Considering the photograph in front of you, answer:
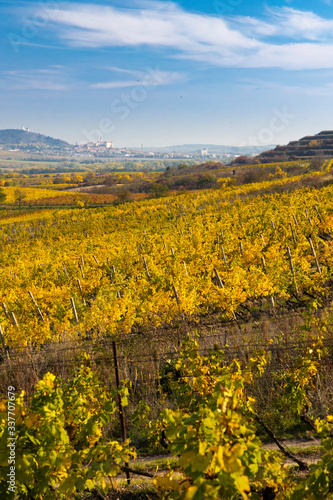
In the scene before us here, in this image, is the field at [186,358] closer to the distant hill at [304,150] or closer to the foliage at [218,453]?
the foliage at [218,453]

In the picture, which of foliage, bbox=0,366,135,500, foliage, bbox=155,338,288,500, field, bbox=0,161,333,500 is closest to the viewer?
foliage, bbox=155,338,288,500

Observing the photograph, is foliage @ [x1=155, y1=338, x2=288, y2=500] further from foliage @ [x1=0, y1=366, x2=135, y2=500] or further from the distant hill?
the distant hill

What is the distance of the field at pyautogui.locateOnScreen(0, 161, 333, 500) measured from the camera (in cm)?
241

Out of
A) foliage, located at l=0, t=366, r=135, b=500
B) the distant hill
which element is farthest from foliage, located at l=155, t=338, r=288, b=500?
the distant hill

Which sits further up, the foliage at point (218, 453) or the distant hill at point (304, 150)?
the distant hill at point (304, 150)

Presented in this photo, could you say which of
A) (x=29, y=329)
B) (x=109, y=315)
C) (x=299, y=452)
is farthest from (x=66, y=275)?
(x=299, y=452)

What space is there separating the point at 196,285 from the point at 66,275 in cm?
698

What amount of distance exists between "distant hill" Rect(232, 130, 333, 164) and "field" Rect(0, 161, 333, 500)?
242 feet

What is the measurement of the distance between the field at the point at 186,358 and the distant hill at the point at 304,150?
73887 millimetres

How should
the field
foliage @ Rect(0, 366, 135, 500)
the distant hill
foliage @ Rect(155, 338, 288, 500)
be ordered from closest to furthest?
foliage @ Rect(155, 338, 288, 500)
the field
foliage @ Rect(0, 366, 135, 500)
the distant hill

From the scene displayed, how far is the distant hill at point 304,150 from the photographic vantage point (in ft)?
273

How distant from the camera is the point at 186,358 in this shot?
5762 millimetres

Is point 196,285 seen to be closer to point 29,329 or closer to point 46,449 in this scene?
point 29,329

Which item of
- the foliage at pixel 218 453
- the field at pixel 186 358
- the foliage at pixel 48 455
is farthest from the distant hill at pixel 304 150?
the foliage at pixel 48 455
